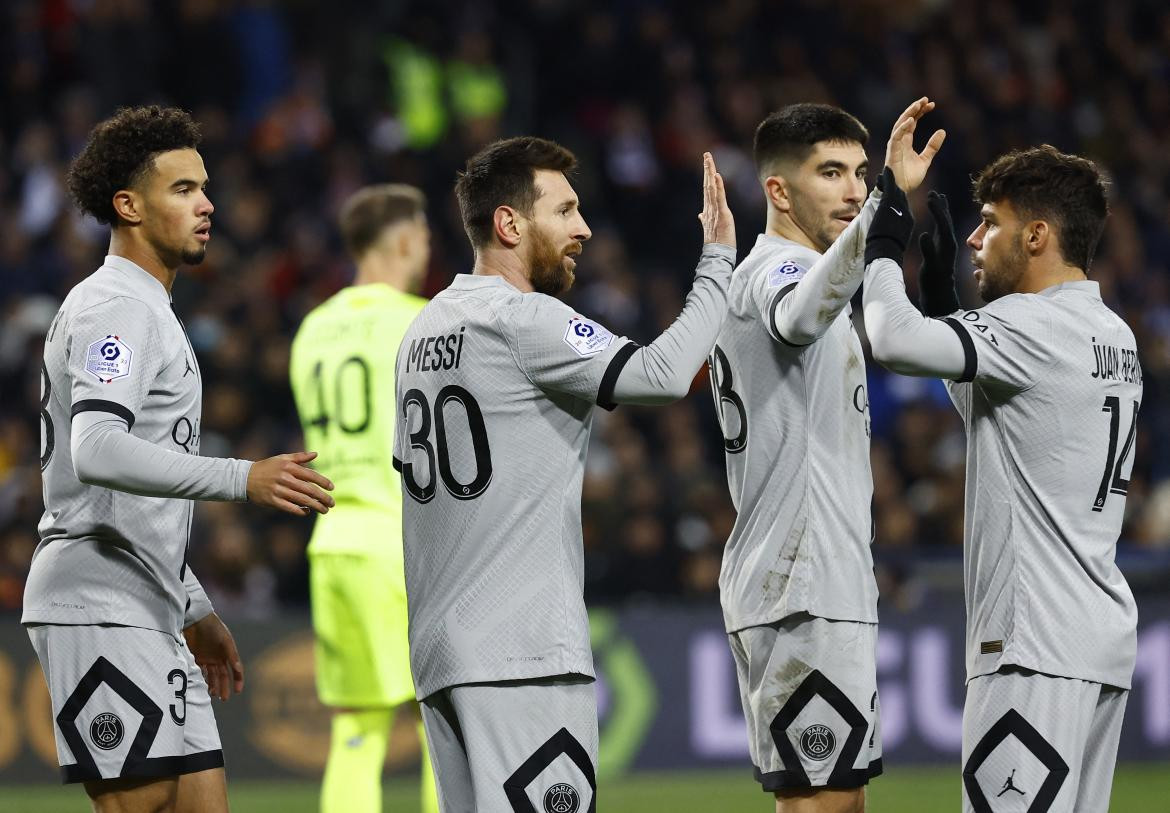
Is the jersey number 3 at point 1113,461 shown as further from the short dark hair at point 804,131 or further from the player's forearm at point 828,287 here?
the short dark hair at point 804,131

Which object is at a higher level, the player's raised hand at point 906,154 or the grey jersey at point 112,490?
the player's raised hand at point 906,154

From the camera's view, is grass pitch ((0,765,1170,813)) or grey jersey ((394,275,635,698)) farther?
grass pitch ((0,765,1170,813))

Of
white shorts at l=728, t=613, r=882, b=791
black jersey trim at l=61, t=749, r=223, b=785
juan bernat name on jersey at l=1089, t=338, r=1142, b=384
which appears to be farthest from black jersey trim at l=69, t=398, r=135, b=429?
juan bernat name on jersey at l=1089, t=338, r=1142, b=384

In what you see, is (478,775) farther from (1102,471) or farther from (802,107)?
(802,107)

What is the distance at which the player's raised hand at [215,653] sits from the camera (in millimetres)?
5129

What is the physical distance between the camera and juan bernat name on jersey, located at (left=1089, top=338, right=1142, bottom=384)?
4.79 m

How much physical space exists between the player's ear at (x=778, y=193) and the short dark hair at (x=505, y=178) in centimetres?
97

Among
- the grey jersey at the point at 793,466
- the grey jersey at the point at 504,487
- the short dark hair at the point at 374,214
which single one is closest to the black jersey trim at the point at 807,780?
the grey jersey at the point at 793,466

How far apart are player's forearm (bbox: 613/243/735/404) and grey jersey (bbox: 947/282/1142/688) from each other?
2.41 ft

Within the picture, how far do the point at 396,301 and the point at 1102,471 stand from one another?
10.2 feet

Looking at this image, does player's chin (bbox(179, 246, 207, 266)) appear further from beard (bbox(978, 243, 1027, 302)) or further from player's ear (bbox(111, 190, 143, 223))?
beard (bbox(978, 243, 1027, 302))

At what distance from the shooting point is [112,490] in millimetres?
4527

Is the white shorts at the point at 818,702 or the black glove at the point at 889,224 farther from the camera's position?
the white shorts at the point at 818,702

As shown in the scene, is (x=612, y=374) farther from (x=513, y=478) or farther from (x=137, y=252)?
(x=137, y=252)
